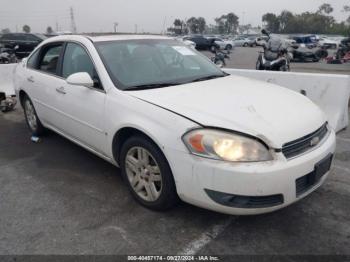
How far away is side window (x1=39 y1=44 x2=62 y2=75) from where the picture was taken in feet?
14.1

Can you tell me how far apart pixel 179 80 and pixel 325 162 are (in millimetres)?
1576

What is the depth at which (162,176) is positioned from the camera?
9.05ft

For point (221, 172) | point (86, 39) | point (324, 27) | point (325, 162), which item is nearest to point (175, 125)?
point (221, 172)

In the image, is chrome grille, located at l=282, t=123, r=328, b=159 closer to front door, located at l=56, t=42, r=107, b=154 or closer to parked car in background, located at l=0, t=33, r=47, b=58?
front door, located at l=56, t=42, r=107, b=154

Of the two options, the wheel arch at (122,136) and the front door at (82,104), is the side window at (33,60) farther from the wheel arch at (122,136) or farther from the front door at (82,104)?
the wheel arch at (122,136)

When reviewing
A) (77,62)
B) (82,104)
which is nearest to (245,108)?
(82,104)

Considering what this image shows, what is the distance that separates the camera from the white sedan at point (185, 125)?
244 centimetres

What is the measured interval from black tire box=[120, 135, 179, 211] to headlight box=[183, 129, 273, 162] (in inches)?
14.2

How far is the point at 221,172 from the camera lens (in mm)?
2406

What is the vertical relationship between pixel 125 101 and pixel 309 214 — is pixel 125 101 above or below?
above

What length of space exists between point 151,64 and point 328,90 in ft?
9.17

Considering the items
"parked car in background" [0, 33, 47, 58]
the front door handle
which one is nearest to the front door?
the front door handle

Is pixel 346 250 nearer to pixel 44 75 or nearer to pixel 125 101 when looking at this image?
pixel 125 101

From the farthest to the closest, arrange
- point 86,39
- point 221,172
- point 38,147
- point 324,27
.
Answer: point 324,27 → point 38,147 → point 86,39 → point 221,172
